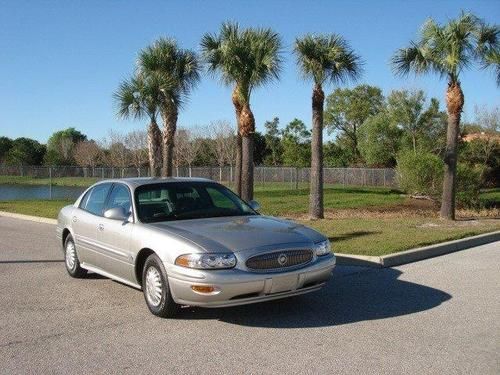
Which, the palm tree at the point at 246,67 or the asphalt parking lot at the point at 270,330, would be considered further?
the palm tree at the point at 246,67

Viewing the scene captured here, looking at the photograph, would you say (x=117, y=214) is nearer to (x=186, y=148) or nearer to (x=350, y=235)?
(x=350, y=235)

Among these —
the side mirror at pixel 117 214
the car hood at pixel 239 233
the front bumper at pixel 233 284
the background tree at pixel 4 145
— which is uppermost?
the background tree at pixel 4 145

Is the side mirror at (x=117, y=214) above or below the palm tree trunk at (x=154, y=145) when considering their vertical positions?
below

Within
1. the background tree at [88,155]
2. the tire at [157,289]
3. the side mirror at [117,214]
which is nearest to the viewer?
the tire at [157,289]

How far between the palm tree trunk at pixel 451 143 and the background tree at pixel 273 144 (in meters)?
62.4

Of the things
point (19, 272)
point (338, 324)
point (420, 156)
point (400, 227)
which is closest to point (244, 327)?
point (338, 324)

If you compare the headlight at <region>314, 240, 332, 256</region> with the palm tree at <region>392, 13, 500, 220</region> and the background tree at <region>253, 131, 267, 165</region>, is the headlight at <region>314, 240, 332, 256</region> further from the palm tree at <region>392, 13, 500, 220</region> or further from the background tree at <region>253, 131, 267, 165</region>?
the background tree at <region>253, 131, 267, 165</region>

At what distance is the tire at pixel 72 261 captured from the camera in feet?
27.2

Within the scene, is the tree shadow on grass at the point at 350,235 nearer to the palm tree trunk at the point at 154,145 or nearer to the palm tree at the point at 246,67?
the palm tree at the point at 246,67

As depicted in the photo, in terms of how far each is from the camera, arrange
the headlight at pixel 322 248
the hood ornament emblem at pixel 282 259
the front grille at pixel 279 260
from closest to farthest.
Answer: the front grille at pixel 279 260 < the hood ornament emblem at pixel 282 259 < the headlight at pixel 322 248

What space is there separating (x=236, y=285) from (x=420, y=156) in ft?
60.2

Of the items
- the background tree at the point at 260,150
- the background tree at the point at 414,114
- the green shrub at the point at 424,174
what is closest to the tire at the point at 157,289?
the green shrub at the point at 424,174

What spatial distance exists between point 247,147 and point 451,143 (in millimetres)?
5740

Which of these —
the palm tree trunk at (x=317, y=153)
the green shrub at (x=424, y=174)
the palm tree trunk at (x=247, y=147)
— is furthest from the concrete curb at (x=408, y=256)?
the green shrub at (x=424, y=174)
